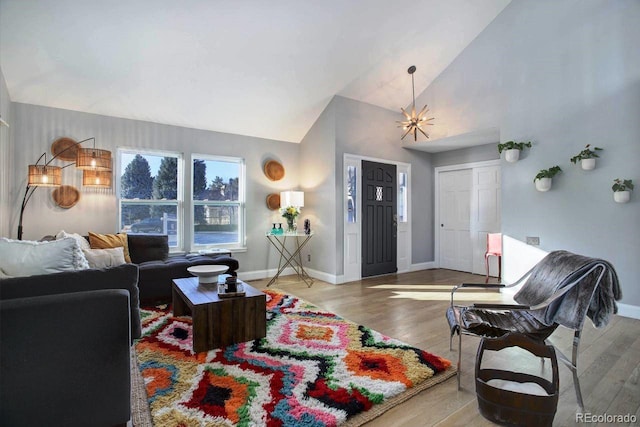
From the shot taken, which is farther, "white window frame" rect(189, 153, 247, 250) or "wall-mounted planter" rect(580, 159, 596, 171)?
"white window frame" rect(189, 153, 247, 250)

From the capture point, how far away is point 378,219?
5.88 meters

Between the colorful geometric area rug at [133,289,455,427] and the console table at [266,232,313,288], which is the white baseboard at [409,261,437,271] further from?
the colorful geometric area rug at [133,289,455,427]

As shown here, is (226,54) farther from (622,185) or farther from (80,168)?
(622,185)

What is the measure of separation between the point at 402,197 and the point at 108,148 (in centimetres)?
492

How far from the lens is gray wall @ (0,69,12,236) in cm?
365

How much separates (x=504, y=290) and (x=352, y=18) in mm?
4301

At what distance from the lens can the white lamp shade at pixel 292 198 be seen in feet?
17.6

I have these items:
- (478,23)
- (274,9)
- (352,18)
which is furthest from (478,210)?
(274,9)

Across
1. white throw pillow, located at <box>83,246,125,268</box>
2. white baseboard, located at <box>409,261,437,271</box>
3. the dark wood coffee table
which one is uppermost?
white throw pillow, located at <box>83,246,125,268</box>

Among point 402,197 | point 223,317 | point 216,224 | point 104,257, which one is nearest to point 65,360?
point 223,317

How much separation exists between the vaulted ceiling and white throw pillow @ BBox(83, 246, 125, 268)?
6.43 feet

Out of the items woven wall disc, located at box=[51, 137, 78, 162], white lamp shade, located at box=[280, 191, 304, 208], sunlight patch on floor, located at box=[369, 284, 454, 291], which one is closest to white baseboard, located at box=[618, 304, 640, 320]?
sunlight patch on floor, located at box=[369, 284, 454, 291]

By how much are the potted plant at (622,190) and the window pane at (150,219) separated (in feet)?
18.8

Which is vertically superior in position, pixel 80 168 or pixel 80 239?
pixel 80 168
